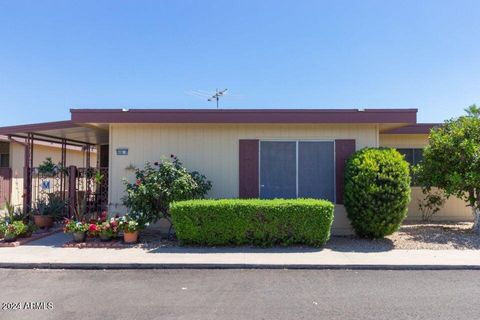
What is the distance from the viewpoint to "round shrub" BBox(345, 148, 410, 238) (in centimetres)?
750

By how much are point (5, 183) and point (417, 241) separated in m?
16.0

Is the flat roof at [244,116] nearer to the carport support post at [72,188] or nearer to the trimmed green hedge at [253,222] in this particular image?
the carport support post at [72,188]

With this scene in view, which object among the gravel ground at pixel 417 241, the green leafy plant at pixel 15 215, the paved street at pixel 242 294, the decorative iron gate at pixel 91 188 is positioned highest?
the decorative iron gate at pixel 91 188

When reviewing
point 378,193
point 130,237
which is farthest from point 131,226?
point 378,193

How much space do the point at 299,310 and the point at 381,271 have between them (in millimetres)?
2408

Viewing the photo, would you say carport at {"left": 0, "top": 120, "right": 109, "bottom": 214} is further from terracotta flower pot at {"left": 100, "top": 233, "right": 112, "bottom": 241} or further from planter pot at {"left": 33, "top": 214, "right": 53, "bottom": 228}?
terracotta flower pot at {"left": 100, "top": 233, "right": 112, "bottom": 241}

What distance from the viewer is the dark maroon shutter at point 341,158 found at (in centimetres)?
876

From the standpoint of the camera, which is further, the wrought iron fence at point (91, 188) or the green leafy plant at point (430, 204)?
the green leafy plant at point (430, 204)

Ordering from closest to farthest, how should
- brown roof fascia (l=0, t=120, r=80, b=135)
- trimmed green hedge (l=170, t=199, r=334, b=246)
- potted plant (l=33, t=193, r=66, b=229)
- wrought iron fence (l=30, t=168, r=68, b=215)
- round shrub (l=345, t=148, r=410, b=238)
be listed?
trimmed green hedge (l=170, t=199, r=334, b=246) < round shrub (l=345, t=148, r=410, b=238) < brown roof fascia (l=0, t=120, r=80, b=135) < potted plant (l=33, t=193, r=66, b=229) < wrought iron fence (l=30, t=168, r=68, b=215)

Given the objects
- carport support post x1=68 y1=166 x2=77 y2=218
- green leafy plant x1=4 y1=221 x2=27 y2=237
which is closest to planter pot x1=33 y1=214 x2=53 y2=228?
carport support post x1=68 y1=166 x2=77 y2=218

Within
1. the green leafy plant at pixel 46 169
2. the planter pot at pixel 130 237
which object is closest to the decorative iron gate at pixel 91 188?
the green leafy plant at pixel 46 169

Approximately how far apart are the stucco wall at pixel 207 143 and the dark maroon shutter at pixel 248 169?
0.13m

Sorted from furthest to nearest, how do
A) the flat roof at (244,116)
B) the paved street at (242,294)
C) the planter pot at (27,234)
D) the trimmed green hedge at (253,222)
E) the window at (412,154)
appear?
1. the window at (412,154)
2. the flat roof at (244,116)
3. the planter pot at (27,234)
4. the trimmed green hedge at (253,222)
5. the paved street at (242,294)

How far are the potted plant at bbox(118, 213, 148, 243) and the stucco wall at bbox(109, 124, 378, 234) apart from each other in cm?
127
